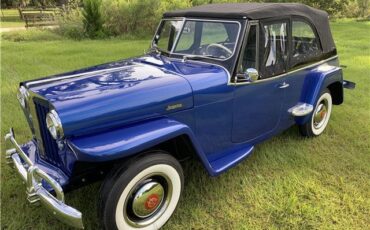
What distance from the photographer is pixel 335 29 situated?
1551 centimetres

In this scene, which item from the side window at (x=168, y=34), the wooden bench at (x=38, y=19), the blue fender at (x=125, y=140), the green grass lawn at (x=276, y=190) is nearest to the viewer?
the blue fender at (x=125, y=140)

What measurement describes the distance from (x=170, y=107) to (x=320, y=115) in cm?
263

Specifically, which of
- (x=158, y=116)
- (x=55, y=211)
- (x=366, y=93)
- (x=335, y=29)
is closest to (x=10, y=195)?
(x=55, y=211)

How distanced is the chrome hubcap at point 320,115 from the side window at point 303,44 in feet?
2.29

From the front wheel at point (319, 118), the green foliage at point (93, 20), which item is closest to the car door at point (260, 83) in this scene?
the front wheel at point (319, 118)

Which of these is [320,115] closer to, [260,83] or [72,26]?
[260,83]

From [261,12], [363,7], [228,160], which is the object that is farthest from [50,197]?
[363,7]

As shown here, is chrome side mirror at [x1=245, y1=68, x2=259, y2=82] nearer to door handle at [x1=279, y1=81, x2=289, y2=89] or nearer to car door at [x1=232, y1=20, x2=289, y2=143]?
car door at [x1=232, y1=20, x2=289, y2=143]

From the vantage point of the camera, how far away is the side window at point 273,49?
345cm

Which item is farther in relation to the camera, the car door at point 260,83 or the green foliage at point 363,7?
the green foliage at point 363,7

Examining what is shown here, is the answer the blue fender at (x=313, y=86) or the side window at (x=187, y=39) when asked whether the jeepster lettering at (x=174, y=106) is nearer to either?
the side window at (x=187, y=39)

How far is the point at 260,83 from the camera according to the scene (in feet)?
11.2

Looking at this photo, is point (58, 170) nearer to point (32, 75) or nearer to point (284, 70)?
point (284, 70)

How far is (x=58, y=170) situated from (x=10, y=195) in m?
0.84
